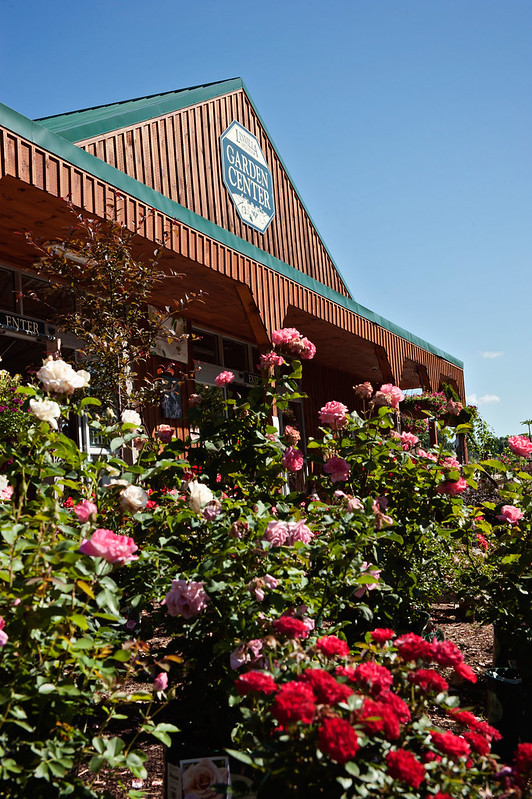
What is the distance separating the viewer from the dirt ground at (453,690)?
2.24 meters

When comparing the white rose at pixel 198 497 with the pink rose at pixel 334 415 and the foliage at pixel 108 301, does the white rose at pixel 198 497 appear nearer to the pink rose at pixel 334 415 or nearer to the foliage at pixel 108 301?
the pink rose at pixel 334 415

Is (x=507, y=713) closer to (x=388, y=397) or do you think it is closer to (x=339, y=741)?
(x=388, y=397)

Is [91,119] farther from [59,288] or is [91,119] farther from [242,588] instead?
[242,588]

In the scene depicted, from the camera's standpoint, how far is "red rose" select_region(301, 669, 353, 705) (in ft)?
4.30

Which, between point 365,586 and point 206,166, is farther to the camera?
point 206,166

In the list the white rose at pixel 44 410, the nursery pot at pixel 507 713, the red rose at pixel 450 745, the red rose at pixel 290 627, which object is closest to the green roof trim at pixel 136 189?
the white rose at pixel 44 410

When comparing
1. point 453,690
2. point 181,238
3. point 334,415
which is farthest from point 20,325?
point 453,690

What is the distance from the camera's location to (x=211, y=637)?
226cm

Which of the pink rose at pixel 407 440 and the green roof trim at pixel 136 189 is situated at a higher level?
the green roof trim at pixel 136 189

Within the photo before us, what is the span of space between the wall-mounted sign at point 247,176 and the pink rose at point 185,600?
8606 millimetres

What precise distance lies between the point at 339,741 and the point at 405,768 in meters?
0.17

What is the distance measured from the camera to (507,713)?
2734 millimetres

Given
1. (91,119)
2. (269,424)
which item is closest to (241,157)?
(91,119)

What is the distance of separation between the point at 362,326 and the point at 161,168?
3.59 metres
